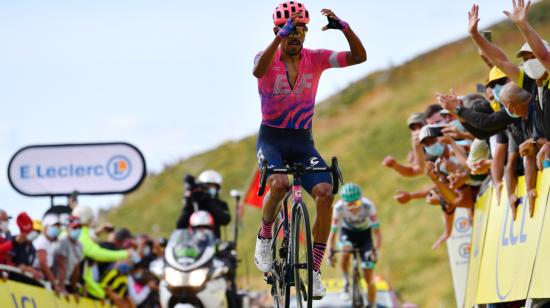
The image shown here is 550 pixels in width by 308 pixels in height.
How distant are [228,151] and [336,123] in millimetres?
7943

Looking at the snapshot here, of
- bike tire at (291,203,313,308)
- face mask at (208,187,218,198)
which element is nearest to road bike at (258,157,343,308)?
bike tire at (291,203,313,308)

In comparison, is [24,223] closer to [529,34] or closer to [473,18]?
[473,18]

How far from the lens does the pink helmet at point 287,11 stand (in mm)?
12203

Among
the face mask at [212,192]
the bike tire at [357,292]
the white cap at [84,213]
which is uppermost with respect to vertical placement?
the face mask at [212,192]

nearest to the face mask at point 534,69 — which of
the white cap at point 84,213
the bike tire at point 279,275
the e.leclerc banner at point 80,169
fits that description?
the bike tire at point 279,275

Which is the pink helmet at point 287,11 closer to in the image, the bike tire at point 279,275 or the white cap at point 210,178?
the bike tire at point 279,275

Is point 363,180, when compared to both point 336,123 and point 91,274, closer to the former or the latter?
point 336,123

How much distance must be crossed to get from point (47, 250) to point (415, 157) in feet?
16.9

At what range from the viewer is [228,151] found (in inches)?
3871

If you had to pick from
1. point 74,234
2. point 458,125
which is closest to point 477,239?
point 458,125

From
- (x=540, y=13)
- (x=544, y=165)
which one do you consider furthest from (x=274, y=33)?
(x=540, y=13)

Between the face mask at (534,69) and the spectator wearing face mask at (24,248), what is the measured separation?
7642 millimetres

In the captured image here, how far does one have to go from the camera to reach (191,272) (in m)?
20.4

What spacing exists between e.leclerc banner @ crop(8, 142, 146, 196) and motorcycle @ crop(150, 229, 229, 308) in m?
5.38
